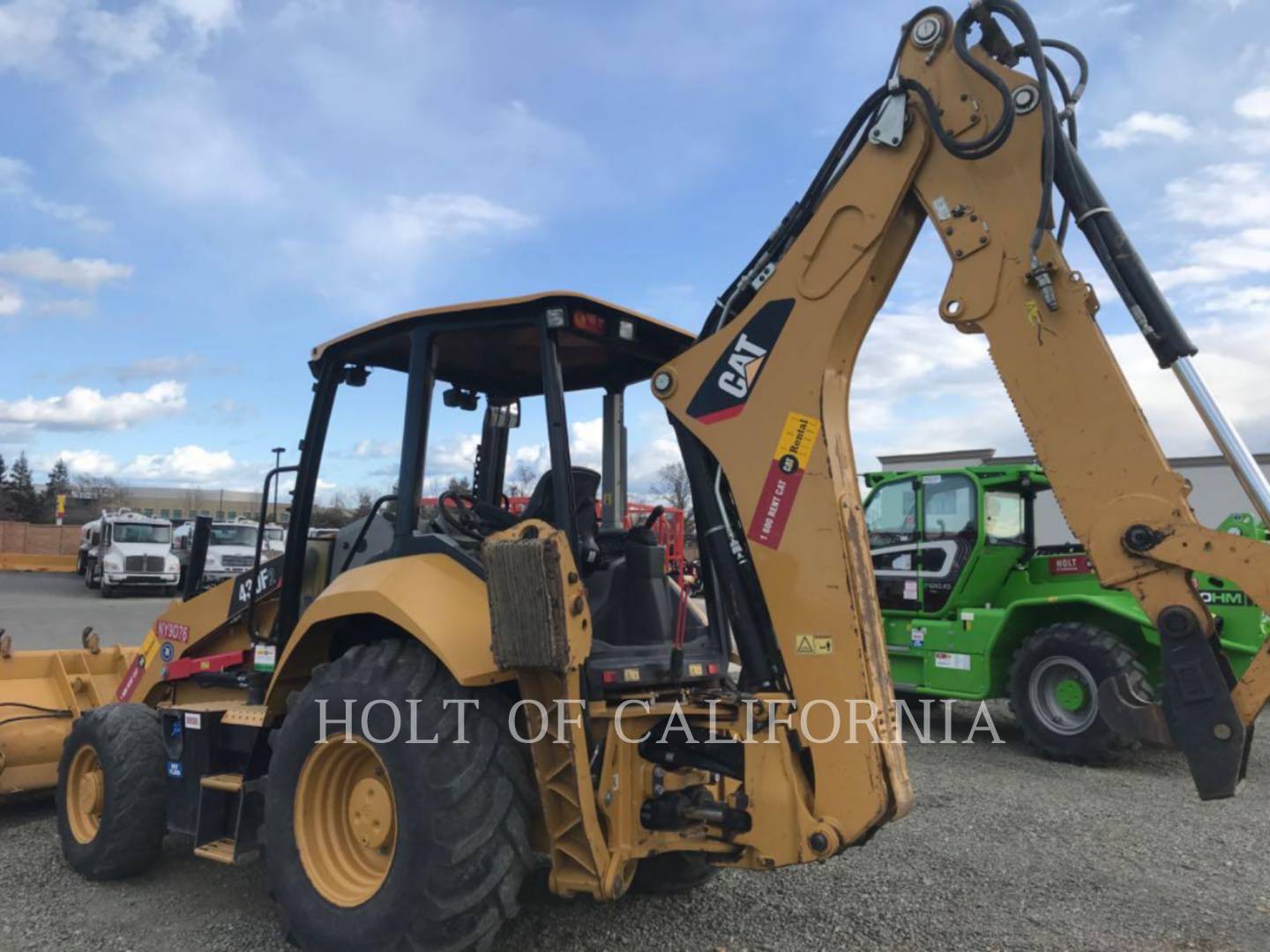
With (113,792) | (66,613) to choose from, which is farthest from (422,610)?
(66,613)

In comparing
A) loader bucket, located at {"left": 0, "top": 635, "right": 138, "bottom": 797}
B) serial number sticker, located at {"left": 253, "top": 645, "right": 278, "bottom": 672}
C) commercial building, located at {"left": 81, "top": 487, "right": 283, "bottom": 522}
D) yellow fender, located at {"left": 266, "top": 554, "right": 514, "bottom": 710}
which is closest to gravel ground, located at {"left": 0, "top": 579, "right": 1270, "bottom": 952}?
loader bucket, located at {"left": 0, "top": 635, "right": 138, "bottom": 797}

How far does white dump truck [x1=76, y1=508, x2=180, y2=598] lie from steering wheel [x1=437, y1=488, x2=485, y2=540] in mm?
24385

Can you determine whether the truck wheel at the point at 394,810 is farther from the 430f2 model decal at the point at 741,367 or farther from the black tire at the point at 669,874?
the 430f2 model decal at the point at 741,367

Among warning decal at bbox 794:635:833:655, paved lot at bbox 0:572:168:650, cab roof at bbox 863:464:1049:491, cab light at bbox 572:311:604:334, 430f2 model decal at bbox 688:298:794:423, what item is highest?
cab roof at bbox 863:464:1049:491

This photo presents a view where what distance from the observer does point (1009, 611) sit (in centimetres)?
839

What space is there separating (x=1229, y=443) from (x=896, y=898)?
2665 millimetres

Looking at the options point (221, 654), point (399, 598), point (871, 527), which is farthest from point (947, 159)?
point (871, 527)

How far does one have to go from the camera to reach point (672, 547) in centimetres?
437

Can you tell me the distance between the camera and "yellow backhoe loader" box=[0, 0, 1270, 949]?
3.04m

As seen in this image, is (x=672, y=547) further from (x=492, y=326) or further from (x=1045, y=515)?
(x=1045, y=515)

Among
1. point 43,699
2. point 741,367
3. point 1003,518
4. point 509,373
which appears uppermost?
point 509,373

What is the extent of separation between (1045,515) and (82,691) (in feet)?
68.4

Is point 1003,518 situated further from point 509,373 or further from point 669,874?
point 509,373

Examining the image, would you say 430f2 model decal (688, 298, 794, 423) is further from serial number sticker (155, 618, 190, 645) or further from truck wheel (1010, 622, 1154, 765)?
truck wheel (1010, 622, 1154, 765)
